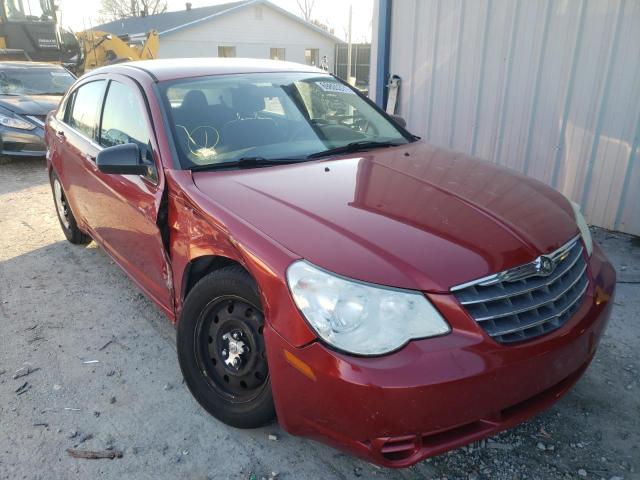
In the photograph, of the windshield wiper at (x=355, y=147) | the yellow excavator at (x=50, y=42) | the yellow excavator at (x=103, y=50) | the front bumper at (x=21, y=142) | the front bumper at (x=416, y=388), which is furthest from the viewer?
the yellow excavator at (x=103, y=50)

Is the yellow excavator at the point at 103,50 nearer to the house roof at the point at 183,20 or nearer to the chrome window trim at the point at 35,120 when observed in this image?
the chrome window trim at the point at 35,120

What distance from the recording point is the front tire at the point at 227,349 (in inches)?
87.6

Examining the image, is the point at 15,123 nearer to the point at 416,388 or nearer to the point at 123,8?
the point at 416,388

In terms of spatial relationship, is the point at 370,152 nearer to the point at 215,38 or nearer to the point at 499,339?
the point at 499,339

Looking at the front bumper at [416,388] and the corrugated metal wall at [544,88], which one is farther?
the corrugated metal wall at [544,88]

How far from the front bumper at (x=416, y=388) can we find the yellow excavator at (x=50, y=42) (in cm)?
1482

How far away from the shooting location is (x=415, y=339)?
1792 mm

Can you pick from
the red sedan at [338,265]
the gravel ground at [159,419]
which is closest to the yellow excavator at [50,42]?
the gravel ground at [159,419]

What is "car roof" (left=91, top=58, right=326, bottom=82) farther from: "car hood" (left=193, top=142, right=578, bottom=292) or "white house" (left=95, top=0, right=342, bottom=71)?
"white house" (left=95, top=0, right=342, bottom=71)

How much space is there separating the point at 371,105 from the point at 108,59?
15.9 m

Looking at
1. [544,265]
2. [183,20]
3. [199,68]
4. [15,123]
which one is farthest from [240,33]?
[544,265]

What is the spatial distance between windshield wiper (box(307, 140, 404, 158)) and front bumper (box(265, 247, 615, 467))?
4.30ft

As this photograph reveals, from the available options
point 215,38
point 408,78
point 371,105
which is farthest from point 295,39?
point 371,105

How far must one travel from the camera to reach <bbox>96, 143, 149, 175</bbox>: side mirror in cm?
274
